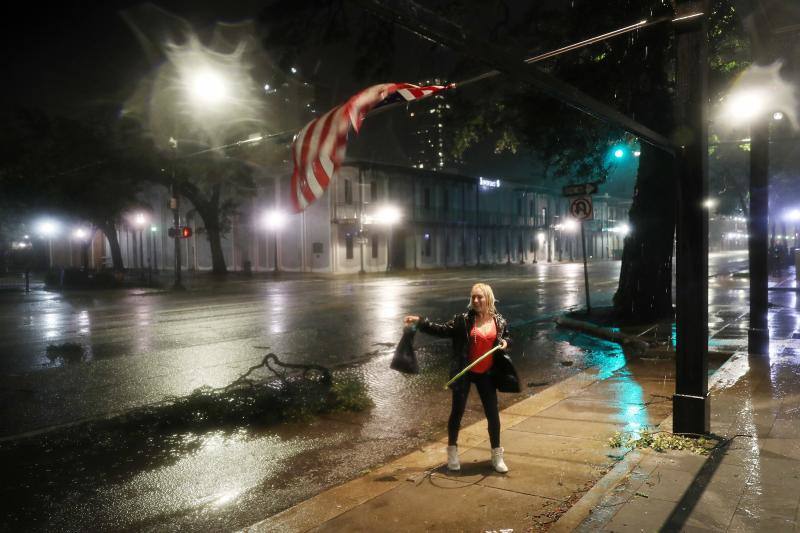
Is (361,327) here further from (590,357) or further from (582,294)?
(582,294)

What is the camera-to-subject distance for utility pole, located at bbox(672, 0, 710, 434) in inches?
206

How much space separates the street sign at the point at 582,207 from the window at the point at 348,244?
28510 millimetres

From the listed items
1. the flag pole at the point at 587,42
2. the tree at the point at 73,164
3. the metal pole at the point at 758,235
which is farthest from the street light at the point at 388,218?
the flag pole at the point at 587,42

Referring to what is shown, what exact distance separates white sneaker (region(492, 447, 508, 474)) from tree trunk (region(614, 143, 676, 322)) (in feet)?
32.6

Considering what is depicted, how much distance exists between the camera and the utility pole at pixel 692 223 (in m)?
5.24

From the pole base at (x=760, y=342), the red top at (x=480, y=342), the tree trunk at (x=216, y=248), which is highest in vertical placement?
the tree trunk at (x=216, y=248)

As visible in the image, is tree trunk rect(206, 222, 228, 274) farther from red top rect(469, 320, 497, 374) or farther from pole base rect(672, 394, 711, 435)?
pole base rect(672, 394, 711, 435)

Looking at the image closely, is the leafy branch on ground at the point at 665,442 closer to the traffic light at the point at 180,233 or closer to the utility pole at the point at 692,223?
the utility pole at the point at 692,223

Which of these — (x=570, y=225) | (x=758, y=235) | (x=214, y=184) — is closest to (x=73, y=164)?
(x=214, y=184)

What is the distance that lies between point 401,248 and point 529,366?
37.7 meters

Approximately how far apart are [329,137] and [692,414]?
4.15 metres

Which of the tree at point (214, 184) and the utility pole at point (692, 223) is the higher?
the tree at point (214, 184)

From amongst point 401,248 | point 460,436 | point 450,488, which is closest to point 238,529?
point 450,488

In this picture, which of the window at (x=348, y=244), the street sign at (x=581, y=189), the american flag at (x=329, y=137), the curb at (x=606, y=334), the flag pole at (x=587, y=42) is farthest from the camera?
the window at (x=348, y=244)
